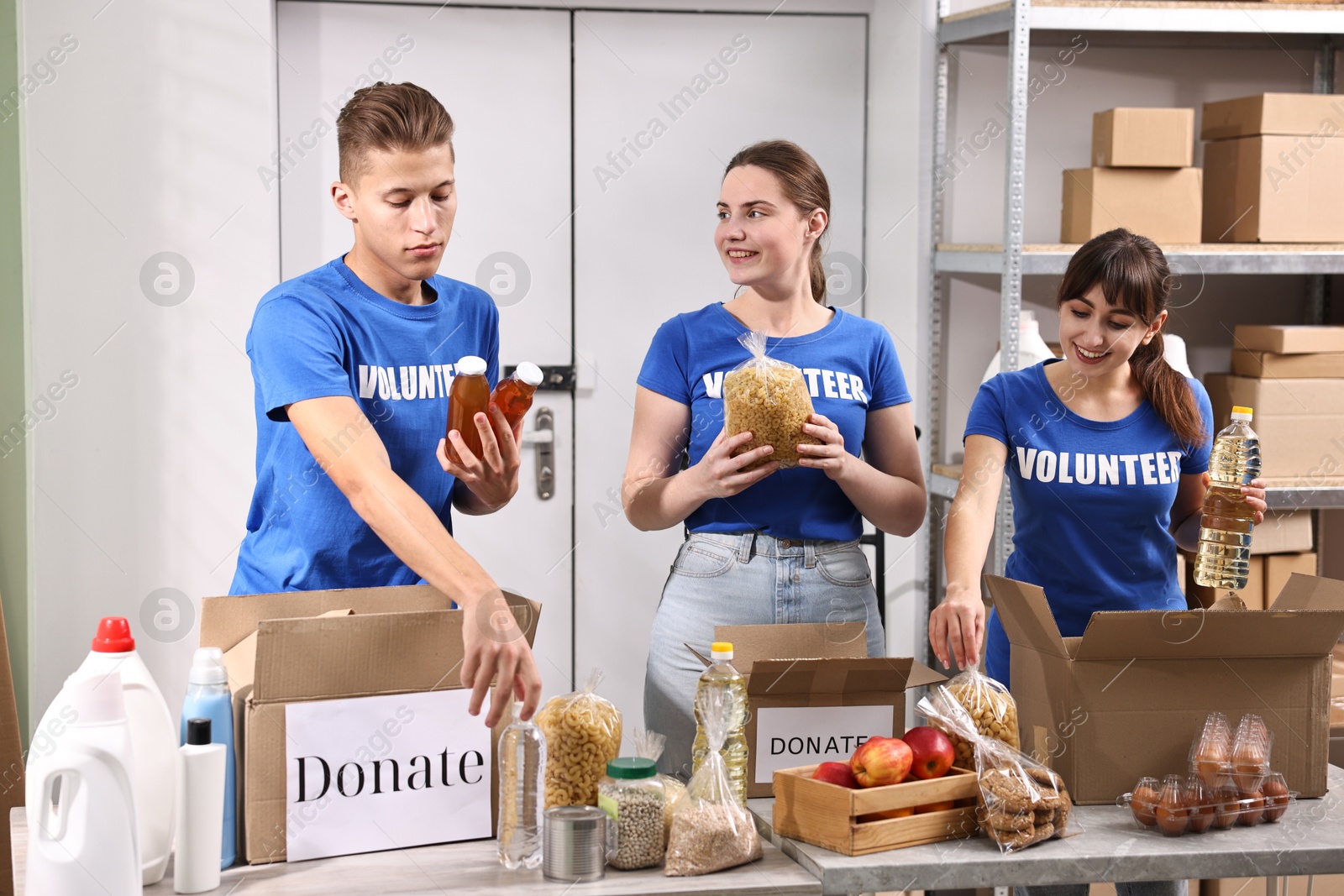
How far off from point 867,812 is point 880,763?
50 millimetres

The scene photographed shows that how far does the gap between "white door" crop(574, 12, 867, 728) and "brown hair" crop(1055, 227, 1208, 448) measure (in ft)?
4.58

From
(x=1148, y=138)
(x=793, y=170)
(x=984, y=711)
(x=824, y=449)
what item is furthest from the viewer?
(x=1148, y=138)

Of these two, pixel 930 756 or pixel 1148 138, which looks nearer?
pixel 930 756

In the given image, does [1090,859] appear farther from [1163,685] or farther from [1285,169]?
[1285,169]

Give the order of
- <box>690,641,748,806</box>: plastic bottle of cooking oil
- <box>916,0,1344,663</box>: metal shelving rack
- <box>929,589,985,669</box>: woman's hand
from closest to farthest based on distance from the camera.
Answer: <box>690,641,748,806</box>: plastic bottle of cooking oil → <box>929,589,985,669</box>: woman's hand → <box>916,0,1344,663</box>: metal shelving rack

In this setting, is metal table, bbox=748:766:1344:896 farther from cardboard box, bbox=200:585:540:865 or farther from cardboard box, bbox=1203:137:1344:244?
cardboard box, bbox=1203:137:1344:244

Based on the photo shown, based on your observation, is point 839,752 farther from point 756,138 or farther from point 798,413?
point 756,138

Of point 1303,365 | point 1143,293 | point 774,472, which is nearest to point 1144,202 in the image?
point 1303,365

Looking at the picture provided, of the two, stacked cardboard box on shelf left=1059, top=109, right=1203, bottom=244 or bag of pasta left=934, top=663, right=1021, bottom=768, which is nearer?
bag of pasta left=934, top=663, right=1021, bottom=768

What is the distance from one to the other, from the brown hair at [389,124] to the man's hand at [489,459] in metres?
0.36

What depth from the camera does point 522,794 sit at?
3.84 feet

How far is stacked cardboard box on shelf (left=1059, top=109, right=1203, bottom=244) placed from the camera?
103 inches

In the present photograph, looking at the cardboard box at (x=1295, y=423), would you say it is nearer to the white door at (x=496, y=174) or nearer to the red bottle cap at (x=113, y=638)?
the white door at (x=496, y=174)

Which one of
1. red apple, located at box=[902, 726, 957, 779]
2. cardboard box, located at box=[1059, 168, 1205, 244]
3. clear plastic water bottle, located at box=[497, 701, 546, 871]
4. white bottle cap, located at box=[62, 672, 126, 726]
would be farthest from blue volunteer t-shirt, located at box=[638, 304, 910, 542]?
cardboard box, located at box=[1059, 168, 1205, 244]
